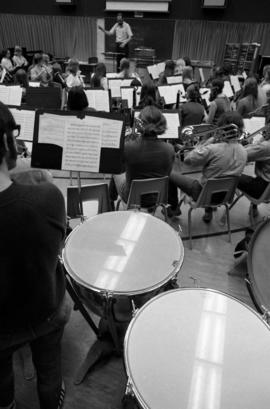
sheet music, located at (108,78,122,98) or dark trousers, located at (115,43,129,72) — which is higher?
dark trousers, located at (115,43,129,72)

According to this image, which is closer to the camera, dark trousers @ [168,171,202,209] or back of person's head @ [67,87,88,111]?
dark trousers @ [168,171,202,209]

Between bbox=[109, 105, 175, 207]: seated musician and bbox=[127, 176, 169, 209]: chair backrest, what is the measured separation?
5.7 inches

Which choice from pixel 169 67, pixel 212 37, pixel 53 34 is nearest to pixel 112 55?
pixel 53 34

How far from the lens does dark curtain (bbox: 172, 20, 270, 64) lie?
10.6 metres

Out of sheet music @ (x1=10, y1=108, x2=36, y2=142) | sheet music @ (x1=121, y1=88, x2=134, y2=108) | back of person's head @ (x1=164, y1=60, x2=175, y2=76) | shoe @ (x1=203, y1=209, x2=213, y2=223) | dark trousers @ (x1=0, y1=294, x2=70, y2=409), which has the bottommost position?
shoe @ (x1=203, y1=209, x2=213, y2=223)

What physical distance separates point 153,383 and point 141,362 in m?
0.08

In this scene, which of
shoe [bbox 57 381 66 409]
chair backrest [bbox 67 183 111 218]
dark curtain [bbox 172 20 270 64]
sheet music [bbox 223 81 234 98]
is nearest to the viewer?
shoe [bbox 57 381 66 409]

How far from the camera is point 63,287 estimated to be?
1.32m

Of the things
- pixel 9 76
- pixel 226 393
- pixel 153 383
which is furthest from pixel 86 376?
pixel 9 76

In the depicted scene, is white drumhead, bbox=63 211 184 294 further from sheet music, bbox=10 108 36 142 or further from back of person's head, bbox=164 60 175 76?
back of person's head, bbox=164 60 175 76

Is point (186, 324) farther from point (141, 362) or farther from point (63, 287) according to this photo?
point (63, 287)

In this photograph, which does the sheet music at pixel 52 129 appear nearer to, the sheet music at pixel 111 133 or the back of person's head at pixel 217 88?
the sheet music at pixel 111 133

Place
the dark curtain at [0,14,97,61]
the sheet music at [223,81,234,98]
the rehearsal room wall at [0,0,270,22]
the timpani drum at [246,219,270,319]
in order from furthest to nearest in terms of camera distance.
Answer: the dark curtain at [0,14,97,61]
the rehearsal room wall at [0,0,270,22]
the sheet music at [223,81,234,98]
the timpani drum at [246,219,270,319]

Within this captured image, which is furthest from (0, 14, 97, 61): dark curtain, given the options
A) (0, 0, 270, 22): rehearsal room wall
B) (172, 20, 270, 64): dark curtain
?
(172, 20, 270, 64): dark curtain
